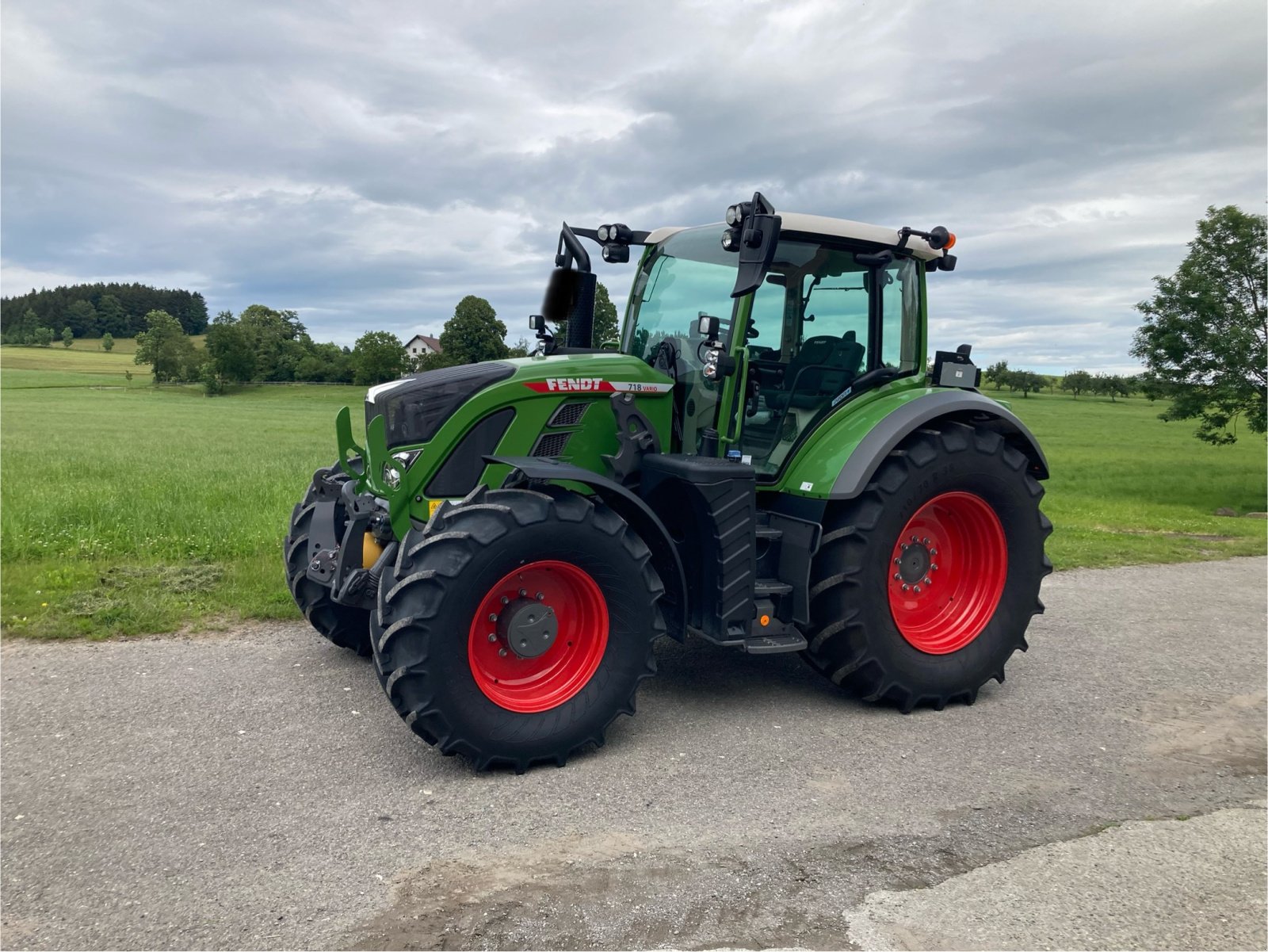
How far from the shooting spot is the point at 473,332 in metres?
25.0

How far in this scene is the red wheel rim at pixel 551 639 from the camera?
4465mm

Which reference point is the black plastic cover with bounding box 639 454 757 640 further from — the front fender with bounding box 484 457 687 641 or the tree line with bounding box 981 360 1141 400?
the tree line with bounding box 981 360 1141 400

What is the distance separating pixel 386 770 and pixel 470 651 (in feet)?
2.14

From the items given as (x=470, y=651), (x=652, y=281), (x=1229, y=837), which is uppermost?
(x=652, y=281)

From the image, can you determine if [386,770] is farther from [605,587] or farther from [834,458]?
[834,458]

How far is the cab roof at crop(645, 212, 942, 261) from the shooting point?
17.4 feet

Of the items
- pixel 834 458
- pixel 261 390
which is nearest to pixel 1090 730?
pixel 834 458

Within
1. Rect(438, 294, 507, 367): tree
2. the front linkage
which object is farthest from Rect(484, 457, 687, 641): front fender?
Rect(438, 294, 507, 367): tree

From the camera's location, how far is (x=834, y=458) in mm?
5230

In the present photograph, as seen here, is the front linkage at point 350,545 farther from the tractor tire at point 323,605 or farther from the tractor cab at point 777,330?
the tractor cab at point 777,330

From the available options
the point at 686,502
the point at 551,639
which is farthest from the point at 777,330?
the point at 551,639

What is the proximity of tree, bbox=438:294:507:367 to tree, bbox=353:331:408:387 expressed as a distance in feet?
48.4

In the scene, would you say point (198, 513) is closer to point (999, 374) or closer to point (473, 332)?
point (473, 332)

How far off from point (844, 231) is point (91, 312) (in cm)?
10553
